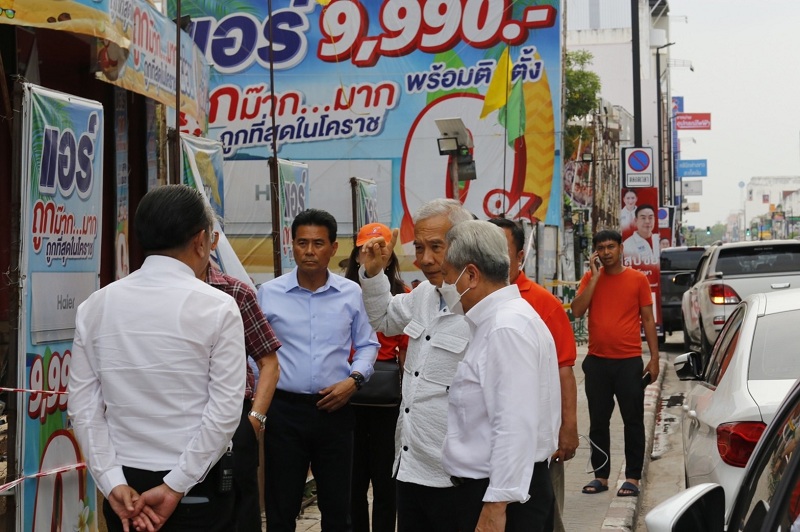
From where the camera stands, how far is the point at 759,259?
15.6 m

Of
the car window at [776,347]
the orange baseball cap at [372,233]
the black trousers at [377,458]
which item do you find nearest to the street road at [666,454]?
the car window at [776,347]

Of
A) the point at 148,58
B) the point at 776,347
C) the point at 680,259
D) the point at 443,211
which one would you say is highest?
the point at 148,58

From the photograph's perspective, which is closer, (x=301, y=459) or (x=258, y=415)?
(x=258, y=415)

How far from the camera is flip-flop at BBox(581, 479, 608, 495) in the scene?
26.5 feet

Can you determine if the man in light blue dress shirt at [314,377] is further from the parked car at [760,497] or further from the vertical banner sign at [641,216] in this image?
the vertical banner sign at [641,216]

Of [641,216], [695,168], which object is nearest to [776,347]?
[641,216]

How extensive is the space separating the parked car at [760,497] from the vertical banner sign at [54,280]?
2991 millimetres

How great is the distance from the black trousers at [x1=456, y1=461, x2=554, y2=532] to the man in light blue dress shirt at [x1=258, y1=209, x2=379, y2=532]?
1415 millimetres

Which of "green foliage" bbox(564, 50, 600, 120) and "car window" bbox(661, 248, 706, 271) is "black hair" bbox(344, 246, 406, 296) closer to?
"car window" bbox(661, 248, 706, 271)

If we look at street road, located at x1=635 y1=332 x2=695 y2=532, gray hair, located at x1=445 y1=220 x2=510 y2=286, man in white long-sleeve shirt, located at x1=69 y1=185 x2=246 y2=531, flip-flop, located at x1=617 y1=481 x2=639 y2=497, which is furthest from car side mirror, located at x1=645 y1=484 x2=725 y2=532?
flip-flop, located at x1=617 y1=481 x2=639 y2=497

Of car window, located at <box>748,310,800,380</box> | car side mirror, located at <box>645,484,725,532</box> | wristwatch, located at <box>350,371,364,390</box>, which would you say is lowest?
car side mirror, located at <box>645,484,725,532</box>

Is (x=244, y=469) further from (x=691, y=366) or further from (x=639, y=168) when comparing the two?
(x=639, y=168)

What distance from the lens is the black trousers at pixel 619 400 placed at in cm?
813

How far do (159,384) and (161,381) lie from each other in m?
0.01
